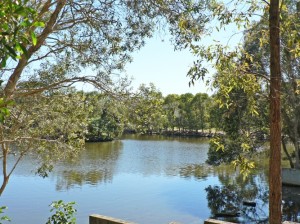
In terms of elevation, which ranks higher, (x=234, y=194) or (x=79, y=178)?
(x=79, y=178)

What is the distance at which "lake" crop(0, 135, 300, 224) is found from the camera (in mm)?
14148

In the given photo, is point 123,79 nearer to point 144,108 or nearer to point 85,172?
point 144,108

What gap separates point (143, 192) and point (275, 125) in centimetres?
1491

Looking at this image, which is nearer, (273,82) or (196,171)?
(273,82)

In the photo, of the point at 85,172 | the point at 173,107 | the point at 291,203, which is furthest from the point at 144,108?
the point at 173,107

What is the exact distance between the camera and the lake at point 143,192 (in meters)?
14.1

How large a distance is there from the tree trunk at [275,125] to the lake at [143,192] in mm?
8359

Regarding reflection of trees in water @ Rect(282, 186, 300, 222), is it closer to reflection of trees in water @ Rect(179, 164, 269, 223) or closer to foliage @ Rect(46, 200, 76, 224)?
reflection of trees in water @ Rect(179, 164, 269, 223)

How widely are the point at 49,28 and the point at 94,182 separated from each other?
50.9 feet

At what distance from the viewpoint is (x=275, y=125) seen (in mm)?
3453

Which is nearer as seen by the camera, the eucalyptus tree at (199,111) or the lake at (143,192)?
the lake at (143,192)

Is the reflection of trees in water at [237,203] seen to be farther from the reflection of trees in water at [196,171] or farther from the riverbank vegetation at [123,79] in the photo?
the riverbank vegetation at [123,79]

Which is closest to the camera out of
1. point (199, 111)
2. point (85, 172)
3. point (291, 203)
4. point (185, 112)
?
point (291, 203)

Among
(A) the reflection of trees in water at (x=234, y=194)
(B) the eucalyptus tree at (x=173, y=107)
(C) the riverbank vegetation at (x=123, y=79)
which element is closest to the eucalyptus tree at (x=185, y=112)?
(B) the eucalyptus tree at (x=173, y=107)
